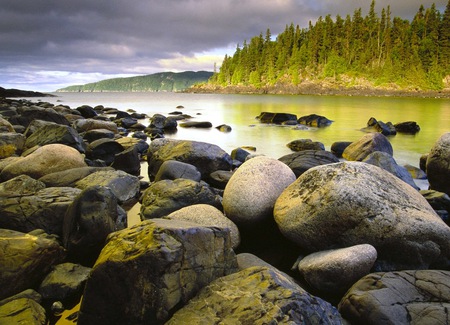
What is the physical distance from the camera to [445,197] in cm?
614

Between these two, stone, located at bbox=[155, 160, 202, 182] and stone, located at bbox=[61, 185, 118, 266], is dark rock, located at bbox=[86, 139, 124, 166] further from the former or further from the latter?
stone, located at bbox=[61, 185, 118, 266]

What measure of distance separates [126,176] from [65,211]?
2.41 m

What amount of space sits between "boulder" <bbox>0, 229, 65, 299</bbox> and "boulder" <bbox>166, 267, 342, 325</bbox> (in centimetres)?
200

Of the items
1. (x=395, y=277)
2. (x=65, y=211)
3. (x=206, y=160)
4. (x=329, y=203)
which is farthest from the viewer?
(x=206, y=160)

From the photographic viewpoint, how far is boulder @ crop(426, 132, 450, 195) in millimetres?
7047

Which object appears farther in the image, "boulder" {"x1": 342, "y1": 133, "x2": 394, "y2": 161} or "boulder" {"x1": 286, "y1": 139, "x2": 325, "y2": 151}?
"boulder" {"x1": 286, "y1": 139, "x2": 325, "y2": 151}

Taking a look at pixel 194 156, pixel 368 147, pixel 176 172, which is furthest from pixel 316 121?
pixel 176 172

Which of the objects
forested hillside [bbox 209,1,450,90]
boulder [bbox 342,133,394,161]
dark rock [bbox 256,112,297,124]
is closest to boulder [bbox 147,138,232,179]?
boulder [bbox 342,133,394,161]

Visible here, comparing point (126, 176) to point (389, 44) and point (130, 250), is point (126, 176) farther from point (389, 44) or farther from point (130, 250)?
point (389, 44)

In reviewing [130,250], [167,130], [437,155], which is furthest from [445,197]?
[167,130]

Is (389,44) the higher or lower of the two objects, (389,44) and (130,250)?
the higher

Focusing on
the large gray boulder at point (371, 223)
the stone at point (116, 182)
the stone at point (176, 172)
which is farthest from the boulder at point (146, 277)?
the stone at point (176, 172)

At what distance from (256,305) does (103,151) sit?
28.0 feet

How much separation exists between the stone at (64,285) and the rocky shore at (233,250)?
13mm
